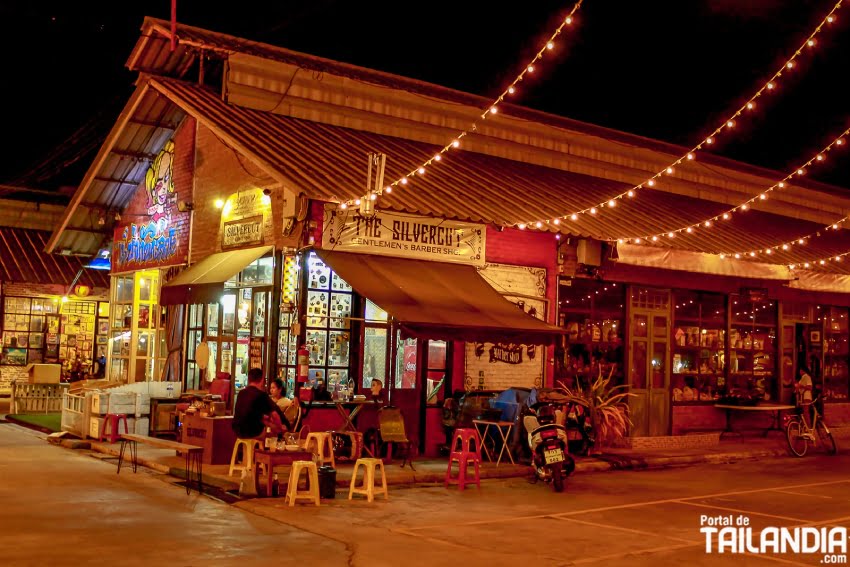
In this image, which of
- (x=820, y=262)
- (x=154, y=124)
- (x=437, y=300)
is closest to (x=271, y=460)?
(x=437, y=300)

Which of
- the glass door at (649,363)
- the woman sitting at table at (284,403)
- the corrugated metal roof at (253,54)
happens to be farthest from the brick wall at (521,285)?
the corrugated metal roof at (253,54)

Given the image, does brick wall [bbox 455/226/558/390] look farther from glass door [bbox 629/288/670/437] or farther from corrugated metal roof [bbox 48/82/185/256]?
corrugated metal roof [bbox 48/82/185/256]

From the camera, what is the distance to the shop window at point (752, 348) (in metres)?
22.7

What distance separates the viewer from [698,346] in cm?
2177

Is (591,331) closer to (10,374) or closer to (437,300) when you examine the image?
(437,300)

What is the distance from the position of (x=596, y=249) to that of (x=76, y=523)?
12.1 m

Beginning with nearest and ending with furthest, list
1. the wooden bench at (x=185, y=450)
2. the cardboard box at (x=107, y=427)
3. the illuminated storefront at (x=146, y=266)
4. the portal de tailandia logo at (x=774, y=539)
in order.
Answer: the portal de tailandia logo at (x=774, y=539) < the wooden bench at (x=185, y=450) < the cardboard box at (x=107, y=427) < the illuminated storefront at (x=146, y=266)

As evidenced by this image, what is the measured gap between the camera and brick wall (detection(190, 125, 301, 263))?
16156mm

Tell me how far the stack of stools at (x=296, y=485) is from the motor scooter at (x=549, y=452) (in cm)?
358

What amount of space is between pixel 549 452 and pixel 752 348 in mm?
12100

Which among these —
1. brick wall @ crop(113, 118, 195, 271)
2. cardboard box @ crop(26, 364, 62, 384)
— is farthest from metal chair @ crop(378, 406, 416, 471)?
cardboard box @ crop(26, 364, 62, 384)

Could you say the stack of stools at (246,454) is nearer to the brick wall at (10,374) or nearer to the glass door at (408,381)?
the glass door at (408,381)

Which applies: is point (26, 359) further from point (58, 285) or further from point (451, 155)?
point (451, 155)

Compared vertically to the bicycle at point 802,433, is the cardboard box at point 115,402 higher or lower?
higher
